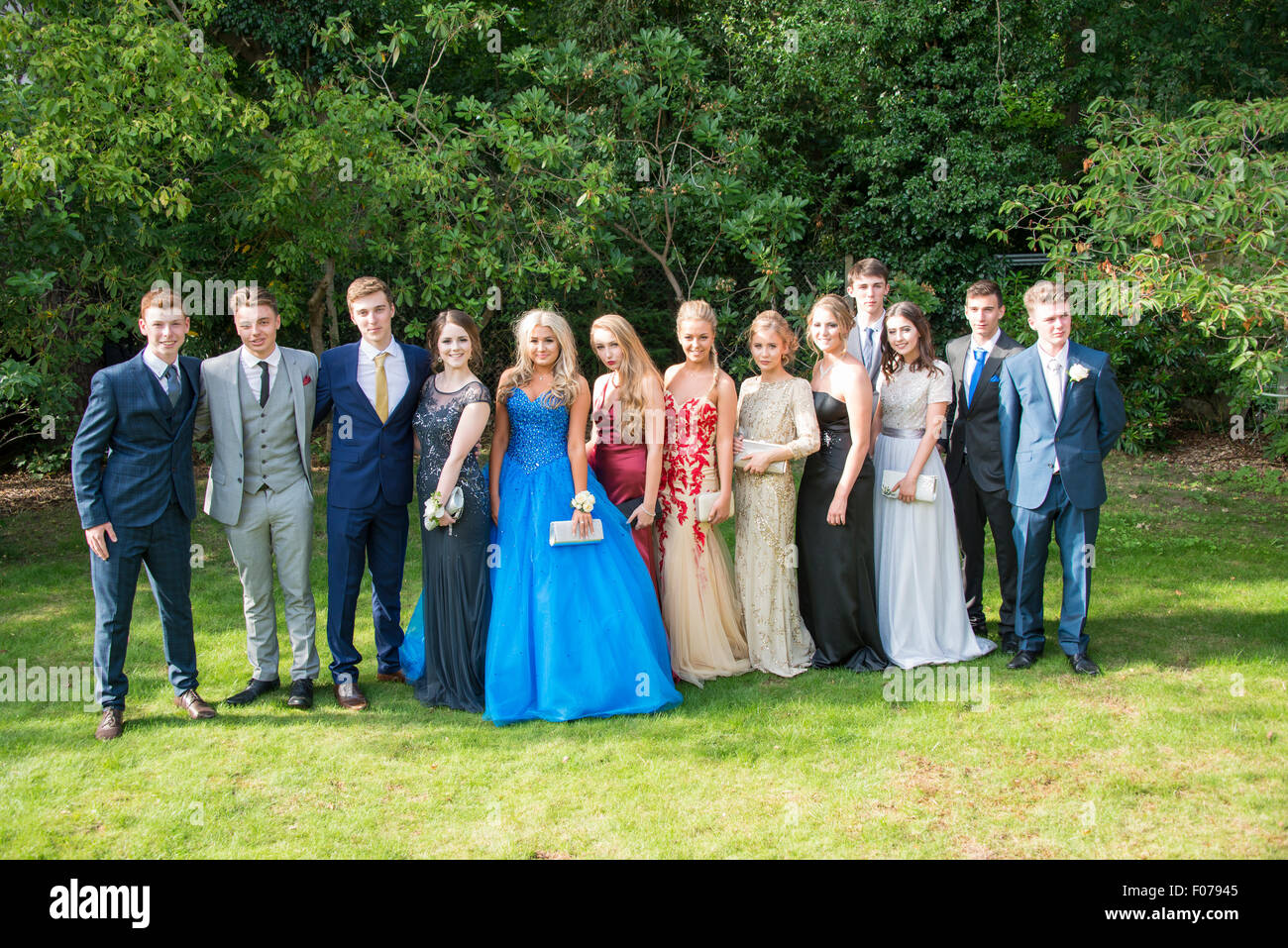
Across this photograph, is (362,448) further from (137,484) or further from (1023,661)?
(1023,661)

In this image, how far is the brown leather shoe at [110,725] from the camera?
4594mm

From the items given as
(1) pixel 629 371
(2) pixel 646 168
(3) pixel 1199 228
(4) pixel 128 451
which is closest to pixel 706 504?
(1) pixel 629 371

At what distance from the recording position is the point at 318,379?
197 inches

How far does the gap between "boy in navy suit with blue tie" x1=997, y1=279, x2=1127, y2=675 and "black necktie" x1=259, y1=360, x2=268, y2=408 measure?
3.78 metres

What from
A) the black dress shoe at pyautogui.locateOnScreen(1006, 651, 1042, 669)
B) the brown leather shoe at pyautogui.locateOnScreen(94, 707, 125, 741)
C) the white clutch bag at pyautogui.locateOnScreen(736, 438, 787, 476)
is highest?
the white clutch bag at pyautogui.locateOnScreen(736, 438, 787, 476)

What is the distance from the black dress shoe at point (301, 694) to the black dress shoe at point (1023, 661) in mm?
3552

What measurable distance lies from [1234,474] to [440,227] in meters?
8.35

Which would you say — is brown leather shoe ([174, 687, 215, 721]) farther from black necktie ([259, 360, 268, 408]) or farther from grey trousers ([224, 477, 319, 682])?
black necktie ([259, 360, 268, 408])

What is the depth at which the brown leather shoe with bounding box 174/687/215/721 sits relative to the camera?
15.8ft

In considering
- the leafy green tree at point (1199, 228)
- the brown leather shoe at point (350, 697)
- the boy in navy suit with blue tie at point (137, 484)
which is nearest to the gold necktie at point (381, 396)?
the boy in navy suit with blue tie at point (137, 484)

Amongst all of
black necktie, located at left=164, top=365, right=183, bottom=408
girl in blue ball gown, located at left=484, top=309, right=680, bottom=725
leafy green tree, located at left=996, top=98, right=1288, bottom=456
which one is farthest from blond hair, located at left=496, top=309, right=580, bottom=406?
leafy green tree, located at left=996, top=98, right=1288, bottom=456

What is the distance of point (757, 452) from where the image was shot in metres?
5.40

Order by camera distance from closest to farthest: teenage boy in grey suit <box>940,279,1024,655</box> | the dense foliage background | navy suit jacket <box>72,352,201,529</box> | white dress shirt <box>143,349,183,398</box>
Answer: navy suit jacket <box>72,352,201,529</box>
white dress shirt <box>143,349,183,398</box>
teenage boy in grey suit <box>940,279,1024,655</box>
the dense foliage background

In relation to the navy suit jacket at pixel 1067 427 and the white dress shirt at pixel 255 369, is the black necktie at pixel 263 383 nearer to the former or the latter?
the white dress shirt at pixel 255 369
